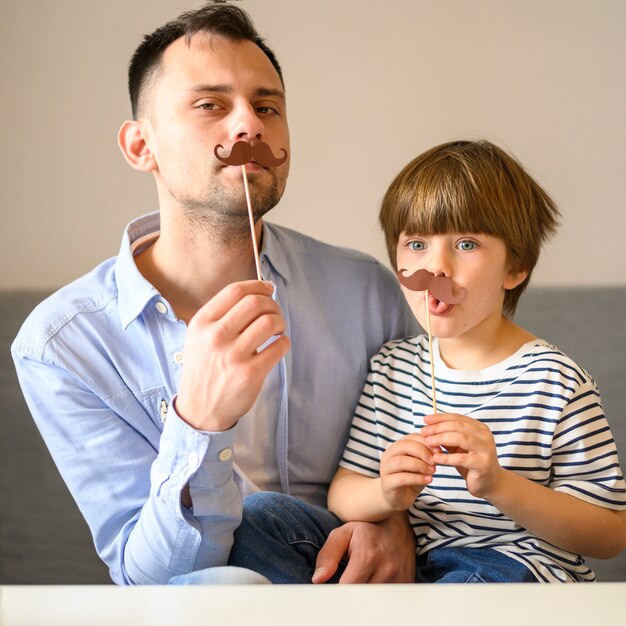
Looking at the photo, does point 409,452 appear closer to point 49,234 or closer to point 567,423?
point 567,423

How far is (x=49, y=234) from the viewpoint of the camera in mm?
1926

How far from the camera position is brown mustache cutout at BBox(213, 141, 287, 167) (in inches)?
48.6

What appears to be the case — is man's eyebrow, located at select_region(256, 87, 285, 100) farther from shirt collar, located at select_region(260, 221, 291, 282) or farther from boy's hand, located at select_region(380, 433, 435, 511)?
boy's hand, located at select_region(380, 433, 435, 511)

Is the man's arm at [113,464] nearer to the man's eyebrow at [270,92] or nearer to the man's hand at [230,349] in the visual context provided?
the man's hand at [230,349]

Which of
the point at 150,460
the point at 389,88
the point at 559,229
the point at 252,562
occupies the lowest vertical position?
the point at 252,562

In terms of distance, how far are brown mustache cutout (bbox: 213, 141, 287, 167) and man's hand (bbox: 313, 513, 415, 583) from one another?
53 cm

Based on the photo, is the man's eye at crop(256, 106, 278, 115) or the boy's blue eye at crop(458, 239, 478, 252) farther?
the man's eye at crop(256, 106, 278, 115)

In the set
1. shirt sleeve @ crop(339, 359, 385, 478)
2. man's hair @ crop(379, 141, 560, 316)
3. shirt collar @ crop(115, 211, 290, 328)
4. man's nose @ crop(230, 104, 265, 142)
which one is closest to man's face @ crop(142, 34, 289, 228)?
man's nose @ crop(230, 104, 265, 142)

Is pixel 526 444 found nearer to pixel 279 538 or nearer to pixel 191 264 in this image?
pixel 279 538

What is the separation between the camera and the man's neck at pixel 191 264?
1.43 m

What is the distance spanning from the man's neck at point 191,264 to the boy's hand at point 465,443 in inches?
20.5

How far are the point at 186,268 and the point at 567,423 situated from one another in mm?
636
